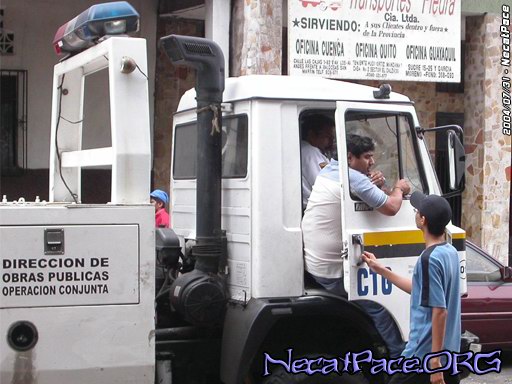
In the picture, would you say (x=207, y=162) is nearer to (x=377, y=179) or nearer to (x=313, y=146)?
(x=313, y=146)

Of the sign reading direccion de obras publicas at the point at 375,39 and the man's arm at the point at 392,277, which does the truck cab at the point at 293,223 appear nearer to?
the man's arm at the point at 392,277

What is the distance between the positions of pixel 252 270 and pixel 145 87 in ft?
3.95

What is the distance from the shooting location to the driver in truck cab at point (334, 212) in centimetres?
511

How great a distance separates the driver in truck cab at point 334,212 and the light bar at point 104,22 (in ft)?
4.59

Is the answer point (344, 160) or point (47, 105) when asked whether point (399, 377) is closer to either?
point (344, 160)

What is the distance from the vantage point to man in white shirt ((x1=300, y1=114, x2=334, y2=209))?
17.5 ft

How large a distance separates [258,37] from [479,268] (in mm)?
4075

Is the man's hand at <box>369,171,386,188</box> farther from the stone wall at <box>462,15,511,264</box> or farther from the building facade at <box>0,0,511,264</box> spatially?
the stone wall at <box>462,15,511,264</box>

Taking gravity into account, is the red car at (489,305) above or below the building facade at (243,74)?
below

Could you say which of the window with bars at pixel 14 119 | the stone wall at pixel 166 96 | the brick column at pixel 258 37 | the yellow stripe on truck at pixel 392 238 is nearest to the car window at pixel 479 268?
the brick column at pixel 258 37

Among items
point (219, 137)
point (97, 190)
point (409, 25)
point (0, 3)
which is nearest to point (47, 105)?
point (0, 3)

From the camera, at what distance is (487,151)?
13641mm
